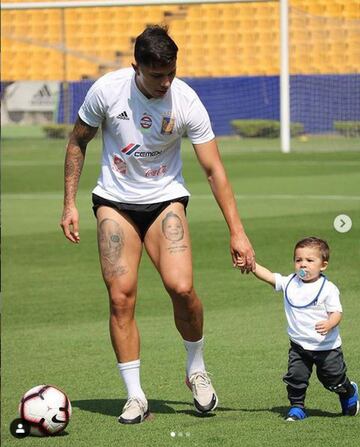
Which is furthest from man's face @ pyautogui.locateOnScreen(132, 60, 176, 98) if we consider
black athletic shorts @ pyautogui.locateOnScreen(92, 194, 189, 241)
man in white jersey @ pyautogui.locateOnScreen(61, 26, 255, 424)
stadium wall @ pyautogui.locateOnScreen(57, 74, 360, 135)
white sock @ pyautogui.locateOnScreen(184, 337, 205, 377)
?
stadium wall @ pyautogui.locateOnScreen(57, 74, 360, 135)

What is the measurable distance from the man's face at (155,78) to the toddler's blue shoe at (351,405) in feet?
6.66

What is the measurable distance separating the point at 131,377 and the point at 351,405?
4.34 ft

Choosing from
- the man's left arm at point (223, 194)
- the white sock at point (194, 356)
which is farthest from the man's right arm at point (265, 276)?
the white sock at point (194, 356)

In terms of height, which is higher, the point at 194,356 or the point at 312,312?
the point at 312,312

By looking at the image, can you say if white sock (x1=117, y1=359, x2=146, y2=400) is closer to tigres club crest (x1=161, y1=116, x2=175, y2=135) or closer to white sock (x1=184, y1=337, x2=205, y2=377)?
white sock (x1=184, y1=337, x2=205, y2=377)

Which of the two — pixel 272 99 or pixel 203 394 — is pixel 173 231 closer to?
pixel 203 394

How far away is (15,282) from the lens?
496 inches

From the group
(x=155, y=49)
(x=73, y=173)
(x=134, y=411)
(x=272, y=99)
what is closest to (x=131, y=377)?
(x=134, y=411)

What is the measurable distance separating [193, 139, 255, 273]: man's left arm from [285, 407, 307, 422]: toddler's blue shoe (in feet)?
2.78

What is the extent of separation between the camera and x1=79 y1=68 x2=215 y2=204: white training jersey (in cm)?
688

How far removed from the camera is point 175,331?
9.91 meters

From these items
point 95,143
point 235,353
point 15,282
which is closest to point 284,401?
point 235,353

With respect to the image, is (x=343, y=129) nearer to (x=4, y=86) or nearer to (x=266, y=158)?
(x=266, y=158)

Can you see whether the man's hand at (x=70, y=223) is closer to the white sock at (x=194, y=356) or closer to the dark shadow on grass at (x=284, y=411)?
the white sock at (x=194, y=356)
